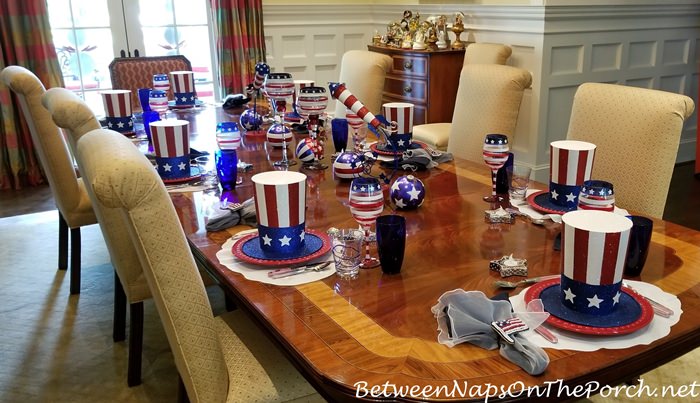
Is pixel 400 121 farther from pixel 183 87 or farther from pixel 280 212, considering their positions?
pixel 183 87

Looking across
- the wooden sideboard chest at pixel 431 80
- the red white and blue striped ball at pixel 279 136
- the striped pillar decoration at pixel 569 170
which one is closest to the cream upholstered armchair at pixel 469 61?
the wooden sideboard chest at pixel 431 80

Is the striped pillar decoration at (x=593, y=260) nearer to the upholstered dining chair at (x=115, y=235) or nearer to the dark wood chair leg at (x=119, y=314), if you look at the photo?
the upholstered dining chair at (x=115, y=235)

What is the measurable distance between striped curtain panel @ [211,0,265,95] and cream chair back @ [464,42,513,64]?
1.77m

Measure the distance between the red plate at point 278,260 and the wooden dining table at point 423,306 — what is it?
5 centimetres

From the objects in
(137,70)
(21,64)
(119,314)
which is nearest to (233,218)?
(119,314)

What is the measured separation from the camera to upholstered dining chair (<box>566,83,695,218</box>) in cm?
172

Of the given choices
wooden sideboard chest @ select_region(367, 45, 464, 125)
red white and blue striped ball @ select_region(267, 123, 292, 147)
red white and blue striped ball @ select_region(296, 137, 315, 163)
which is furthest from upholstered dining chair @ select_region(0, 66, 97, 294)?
wooden sideboard chest @ select_region(367, 45, 464, 125)

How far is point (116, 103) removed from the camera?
100 inches

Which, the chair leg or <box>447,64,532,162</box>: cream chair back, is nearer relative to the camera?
<box>447,64,532,162</box>: cream chair back

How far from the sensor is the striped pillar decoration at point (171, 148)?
6.05ft

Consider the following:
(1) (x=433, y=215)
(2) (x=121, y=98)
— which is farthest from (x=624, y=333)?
(2) (x=121, y=98)

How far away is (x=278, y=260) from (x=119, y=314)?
51.9 inches

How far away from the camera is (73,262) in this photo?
270 centimetres

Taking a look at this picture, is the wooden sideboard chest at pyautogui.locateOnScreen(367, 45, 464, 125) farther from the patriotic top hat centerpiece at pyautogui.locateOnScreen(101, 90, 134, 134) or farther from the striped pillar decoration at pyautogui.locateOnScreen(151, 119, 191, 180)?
the striped pillar decoration at pyautogui.locateOnScreen(151, 119, 191, 180)
